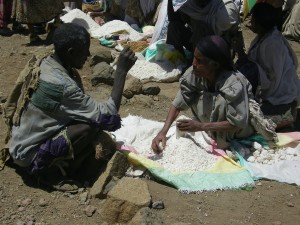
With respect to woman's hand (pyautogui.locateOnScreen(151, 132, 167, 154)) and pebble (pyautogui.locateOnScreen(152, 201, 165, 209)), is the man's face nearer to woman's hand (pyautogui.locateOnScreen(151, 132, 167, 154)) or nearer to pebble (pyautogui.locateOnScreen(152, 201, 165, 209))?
woman's hand (pyautogui.locateOnScreen(151, 132, 167, 154))

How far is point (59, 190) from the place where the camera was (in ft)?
11.6

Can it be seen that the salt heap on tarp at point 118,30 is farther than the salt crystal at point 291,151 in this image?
Yes

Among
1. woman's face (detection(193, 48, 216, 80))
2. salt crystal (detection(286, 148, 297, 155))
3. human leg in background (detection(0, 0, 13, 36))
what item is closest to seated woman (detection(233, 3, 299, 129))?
salt crystal (detection(286, 148, 297, 155))

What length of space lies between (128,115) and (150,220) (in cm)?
193

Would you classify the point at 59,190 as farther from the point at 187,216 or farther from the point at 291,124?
the point at 291,124

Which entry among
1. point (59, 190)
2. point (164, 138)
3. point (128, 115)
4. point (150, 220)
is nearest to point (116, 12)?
point (128, 115)

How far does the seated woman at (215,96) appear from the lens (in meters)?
3.77

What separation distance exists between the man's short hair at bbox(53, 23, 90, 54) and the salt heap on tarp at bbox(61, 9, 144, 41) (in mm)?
4354

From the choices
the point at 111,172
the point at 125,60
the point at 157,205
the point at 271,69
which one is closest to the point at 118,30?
the point at 271,69

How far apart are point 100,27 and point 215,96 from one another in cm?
446

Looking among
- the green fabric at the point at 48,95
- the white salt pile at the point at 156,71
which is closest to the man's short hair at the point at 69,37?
the green fabric at the point at 48,95

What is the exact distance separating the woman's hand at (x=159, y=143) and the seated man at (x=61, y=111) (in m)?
0.61

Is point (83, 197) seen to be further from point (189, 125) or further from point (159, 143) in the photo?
point (189, 125)

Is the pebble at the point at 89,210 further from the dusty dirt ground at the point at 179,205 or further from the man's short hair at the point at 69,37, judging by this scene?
the man's short hair at the point at 69,37
